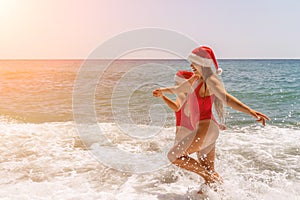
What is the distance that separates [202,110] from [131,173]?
1889 millimetres

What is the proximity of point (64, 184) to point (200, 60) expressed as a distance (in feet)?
8.82

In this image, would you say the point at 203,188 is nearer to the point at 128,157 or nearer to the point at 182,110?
the point at 182,110

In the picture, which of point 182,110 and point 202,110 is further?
point 182,110

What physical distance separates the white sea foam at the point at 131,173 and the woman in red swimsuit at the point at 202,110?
0.44m

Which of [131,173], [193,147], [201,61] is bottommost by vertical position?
[131,173]

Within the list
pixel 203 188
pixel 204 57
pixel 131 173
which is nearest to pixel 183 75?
pixel 204 57

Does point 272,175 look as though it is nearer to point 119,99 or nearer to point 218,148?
point 218,148

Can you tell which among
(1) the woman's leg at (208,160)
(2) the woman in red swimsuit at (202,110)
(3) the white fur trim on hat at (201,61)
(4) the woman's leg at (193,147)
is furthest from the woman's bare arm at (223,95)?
(1) the woman's leg at (208,160)

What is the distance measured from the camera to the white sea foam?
4.24m

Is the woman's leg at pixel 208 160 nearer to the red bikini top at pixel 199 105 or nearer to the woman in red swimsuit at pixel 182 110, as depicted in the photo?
the woman in red swimsuit at pixel 182 110

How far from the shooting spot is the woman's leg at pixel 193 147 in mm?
4062

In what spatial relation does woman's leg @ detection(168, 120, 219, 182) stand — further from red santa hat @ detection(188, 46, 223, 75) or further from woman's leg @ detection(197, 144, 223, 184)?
red santa hat @ detection(188, 46, 223, 75)

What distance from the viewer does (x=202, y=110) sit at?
13.0ft

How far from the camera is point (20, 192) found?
13.8 feet
